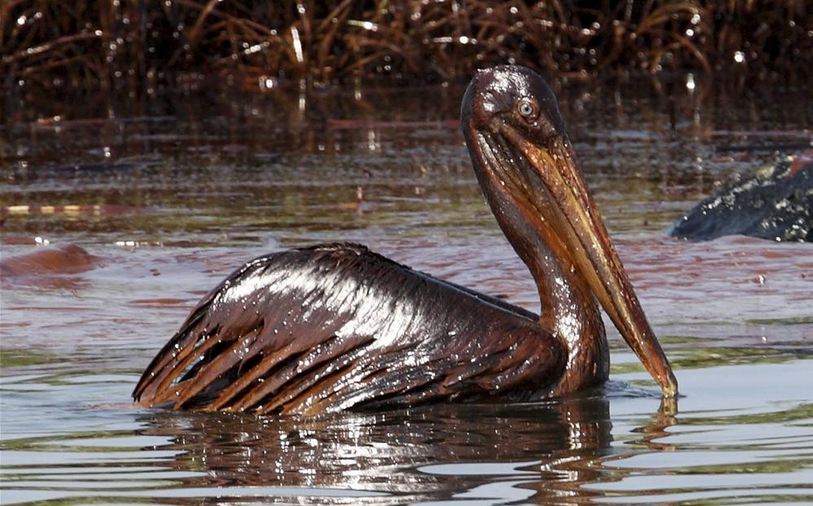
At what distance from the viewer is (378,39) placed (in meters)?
20.4

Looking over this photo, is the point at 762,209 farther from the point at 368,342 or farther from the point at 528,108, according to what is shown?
the point at 368,342

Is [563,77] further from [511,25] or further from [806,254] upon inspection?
[806,254]

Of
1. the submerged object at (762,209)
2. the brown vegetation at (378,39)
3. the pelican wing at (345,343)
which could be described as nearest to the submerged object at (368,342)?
the pelican wing at (345,343)

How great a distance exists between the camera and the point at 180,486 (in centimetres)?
447

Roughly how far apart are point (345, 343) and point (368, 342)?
6cm

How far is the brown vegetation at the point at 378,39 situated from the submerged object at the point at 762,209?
951cm

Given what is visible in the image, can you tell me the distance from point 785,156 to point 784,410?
5.37m

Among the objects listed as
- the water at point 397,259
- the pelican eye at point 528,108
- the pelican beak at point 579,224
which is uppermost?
the pelican eye at point 528,108

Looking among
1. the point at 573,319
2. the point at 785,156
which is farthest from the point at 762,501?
the point at 785,156

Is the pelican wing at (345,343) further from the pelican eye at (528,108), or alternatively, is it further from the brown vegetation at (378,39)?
the brown vegetation at (378,39)

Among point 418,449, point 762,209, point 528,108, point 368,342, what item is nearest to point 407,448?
point 418,449

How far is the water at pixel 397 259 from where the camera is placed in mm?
4551

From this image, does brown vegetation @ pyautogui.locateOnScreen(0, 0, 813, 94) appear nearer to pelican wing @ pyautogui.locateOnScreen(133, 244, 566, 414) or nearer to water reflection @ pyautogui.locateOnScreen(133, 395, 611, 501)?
pelican wing @ pyautogui.locateOnScreen(133, 244, 566, 414)

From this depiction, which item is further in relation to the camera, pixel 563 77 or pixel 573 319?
pixel 563 77
